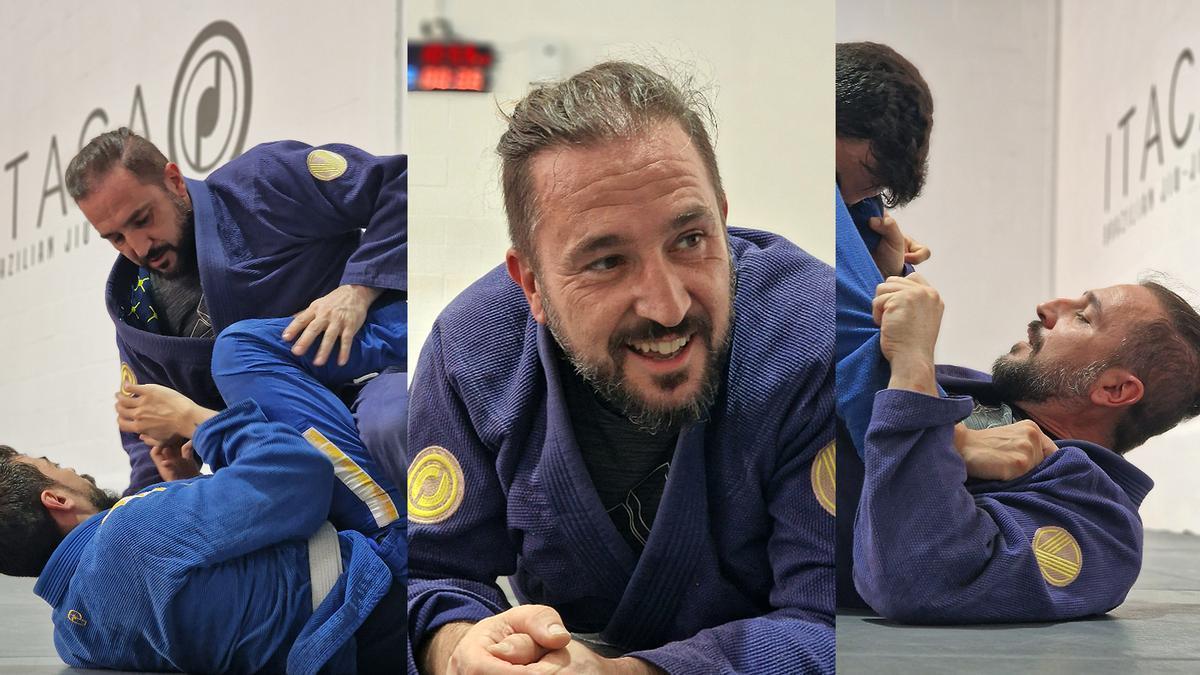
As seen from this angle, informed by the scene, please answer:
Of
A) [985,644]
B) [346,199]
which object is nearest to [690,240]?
[346,199]

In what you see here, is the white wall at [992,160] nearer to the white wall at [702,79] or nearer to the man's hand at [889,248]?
the man's hand at [889,248]

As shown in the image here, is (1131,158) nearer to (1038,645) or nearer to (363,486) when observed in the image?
(1038,645)

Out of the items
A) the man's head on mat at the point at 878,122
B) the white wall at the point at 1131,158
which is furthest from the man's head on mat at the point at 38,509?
the white wall at the point at 1131,158

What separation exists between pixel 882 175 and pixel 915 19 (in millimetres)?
1065

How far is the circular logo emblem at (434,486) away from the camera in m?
1.45

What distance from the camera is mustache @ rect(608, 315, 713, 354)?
139 cm

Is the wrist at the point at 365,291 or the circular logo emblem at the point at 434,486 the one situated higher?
the wrist at the point at 365,291

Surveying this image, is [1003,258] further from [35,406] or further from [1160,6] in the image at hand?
[35,406]

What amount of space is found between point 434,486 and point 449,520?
0.05 meters

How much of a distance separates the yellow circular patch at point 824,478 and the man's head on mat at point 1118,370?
0.94m

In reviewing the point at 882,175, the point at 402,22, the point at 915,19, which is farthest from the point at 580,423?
the point at 915,19

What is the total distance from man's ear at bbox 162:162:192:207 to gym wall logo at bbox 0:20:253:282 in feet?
0.05

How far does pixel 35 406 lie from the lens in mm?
1828

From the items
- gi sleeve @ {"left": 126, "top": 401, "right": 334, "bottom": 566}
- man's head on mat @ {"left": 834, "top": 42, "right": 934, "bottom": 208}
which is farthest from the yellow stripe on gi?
man's head on mat @ {"left": 834, "top": 42, "right": 934, "bottom": 208}
